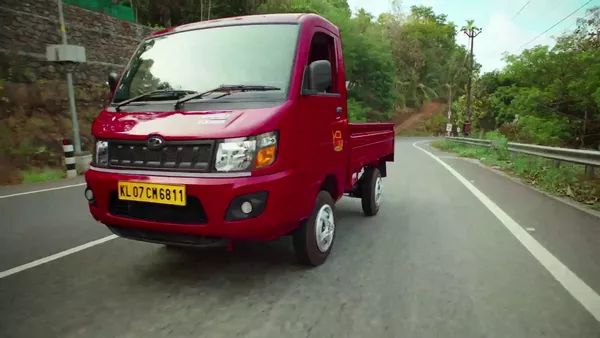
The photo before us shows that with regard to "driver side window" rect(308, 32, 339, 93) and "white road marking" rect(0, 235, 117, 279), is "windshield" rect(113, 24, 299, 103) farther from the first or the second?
"white road marking" rect(0, 235, 117, 279)

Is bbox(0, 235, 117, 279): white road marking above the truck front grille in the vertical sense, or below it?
below

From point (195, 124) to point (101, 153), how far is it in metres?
0.91

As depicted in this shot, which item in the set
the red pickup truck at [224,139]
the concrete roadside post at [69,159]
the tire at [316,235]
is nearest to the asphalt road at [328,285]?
the tire at [316,235]

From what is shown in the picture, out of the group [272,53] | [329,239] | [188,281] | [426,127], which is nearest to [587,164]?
[329,239]

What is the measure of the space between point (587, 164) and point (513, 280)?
17.7 ft

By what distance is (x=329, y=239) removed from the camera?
387cm

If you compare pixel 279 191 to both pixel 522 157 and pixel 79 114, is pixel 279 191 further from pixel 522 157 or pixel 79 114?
pixel 79 114

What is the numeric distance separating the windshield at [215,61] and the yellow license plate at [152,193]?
897mm

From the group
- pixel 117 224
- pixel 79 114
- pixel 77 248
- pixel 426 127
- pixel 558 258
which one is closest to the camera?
pixel 117 224

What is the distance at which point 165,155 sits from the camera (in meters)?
3.09

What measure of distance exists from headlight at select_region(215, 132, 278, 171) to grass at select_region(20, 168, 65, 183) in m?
8.45

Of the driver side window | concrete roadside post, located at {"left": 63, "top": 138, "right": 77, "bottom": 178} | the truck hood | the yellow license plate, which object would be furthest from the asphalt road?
concrete roadside post, located at {"left": 63, "top": 138, "right": 77, "bottom": 178}

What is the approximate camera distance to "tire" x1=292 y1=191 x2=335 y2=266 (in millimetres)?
3523

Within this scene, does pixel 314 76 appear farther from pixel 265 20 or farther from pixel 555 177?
pixel 555 177
